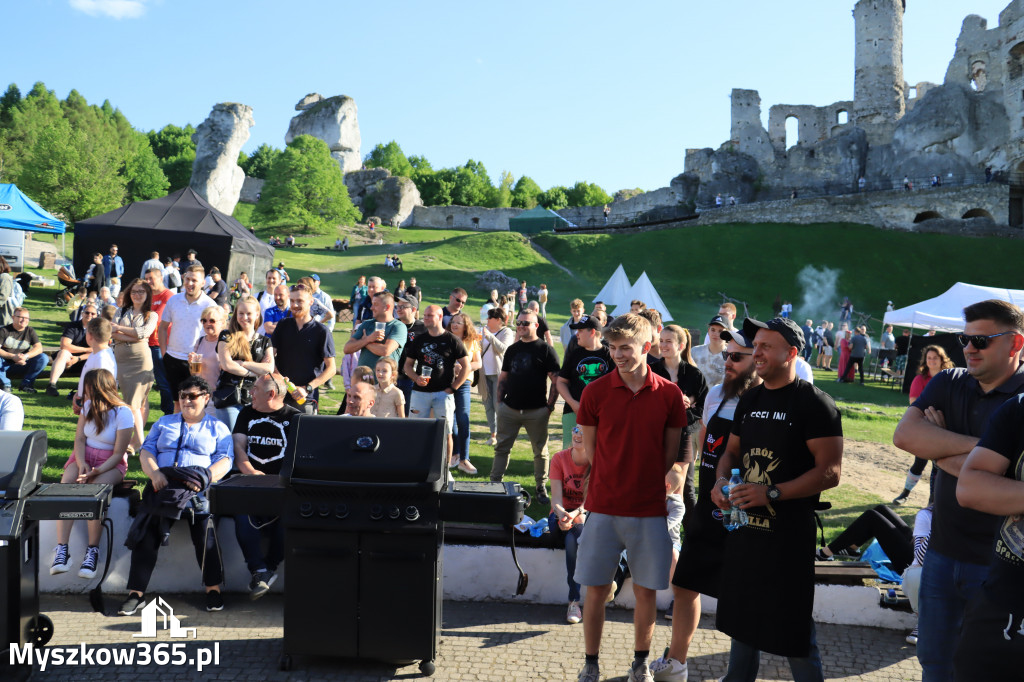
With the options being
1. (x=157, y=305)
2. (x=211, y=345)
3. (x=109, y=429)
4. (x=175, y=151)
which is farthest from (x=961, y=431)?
(x=175, y=151)

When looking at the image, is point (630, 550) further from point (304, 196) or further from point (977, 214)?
point (304, 196)

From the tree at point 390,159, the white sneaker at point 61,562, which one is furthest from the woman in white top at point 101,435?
the tree at point 390,159

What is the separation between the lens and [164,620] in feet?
15.4

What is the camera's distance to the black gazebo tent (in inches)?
814

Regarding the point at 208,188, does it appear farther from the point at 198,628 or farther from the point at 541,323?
the point at 198,628

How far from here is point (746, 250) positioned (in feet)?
139

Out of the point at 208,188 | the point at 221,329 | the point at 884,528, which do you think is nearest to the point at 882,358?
the point at 884,528

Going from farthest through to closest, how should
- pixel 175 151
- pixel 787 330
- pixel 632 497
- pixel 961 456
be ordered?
pixel 175 151 < pixel 632 497 < pixel 787 330 < pixel 961 456

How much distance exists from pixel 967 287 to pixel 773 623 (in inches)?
712

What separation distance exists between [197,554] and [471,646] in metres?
1.99

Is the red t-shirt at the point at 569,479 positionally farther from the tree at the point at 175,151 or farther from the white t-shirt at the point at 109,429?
the tree at the point at 175,151

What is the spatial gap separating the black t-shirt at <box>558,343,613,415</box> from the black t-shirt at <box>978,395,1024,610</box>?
3.96m

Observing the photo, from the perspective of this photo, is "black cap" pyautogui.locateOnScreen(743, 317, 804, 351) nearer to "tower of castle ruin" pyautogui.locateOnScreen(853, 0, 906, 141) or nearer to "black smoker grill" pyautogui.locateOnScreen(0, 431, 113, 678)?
"black smoker grill" pyautogui.locateOnScreen(0, 431, 113, 678)

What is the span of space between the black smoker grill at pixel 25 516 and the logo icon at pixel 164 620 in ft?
1.58
